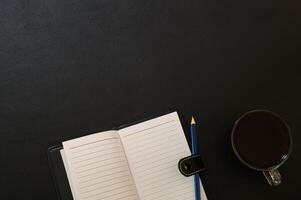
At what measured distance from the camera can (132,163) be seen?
69 centimetres

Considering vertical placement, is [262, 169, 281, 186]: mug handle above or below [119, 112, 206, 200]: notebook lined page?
below

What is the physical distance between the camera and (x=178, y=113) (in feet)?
2.44

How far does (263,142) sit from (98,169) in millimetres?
331

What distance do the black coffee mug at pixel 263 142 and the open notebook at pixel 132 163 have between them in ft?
0.37

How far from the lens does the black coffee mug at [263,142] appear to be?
68 cm

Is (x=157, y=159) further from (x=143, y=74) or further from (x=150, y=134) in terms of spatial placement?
(x=143, y=74)

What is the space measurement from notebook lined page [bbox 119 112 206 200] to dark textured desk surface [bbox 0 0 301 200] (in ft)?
0.13

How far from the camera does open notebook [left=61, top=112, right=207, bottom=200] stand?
2.18 ft

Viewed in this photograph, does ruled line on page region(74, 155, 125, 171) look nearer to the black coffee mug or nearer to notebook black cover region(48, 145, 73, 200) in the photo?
notebook black cover region(48, 145, 73, 200)

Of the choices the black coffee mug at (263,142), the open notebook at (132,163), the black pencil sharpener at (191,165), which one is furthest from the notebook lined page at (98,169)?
the black coffee mug at (263,142)

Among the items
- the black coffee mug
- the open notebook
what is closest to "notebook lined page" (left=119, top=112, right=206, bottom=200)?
the open notebook

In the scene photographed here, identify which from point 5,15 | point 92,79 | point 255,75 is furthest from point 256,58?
point 5,15

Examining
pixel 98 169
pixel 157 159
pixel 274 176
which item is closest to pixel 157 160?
pixel 157 159

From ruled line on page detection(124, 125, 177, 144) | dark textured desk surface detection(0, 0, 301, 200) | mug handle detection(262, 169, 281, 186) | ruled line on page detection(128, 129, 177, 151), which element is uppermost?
dark textured desk surface detection(0, 0, 301, 200)
